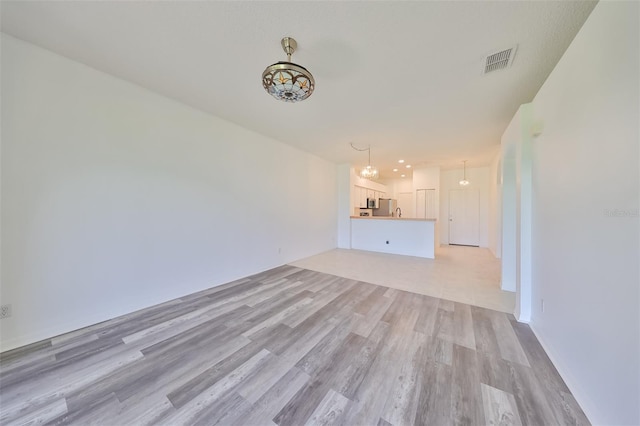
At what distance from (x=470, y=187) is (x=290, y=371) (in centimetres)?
805

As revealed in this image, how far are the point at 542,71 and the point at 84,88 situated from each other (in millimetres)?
4805

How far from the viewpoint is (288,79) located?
171 cm

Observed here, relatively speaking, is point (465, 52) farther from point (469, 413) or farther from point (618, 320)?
point (469, 413)

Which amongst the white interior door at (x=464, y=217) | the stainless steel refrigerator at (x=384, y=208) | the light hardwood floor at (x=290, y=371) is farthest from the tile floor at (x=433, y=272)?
the stainless steel refrigerator at (x=384, y=208)

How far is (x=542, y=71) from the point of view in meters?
2.14

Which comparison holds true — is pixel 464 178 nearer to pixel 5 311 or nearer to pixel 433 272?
pixel 433 272

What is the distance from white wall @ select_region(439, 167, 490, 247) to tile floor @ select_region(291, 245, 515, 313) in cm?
131

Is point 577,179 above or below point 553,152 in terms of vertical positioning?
below

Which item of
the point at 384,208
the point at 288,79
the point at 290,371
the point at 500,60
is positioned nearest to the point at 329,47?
the point at 288,79

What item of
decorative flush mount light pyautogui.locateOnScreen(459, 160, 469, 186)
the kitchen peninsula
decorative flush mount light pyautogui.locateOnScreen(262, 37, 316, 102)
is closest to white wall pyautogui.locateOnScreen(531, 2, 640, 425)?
decorative flush mount light pyautogui.locateOnScreen(262, 37, 316, 102)

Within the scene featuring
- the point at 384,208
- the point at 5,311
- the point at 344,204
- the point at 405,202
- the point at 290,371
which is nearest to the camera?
the point at 290,371

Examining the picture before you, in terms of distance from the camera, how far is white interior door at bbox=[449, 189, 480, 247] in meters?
7.14

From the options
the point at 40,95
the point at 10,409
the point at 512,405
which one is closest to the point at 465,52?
the point at 512,405

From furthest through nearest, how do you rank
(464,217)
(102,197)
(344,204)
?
(464,217)
(344,204)
(102,197)
